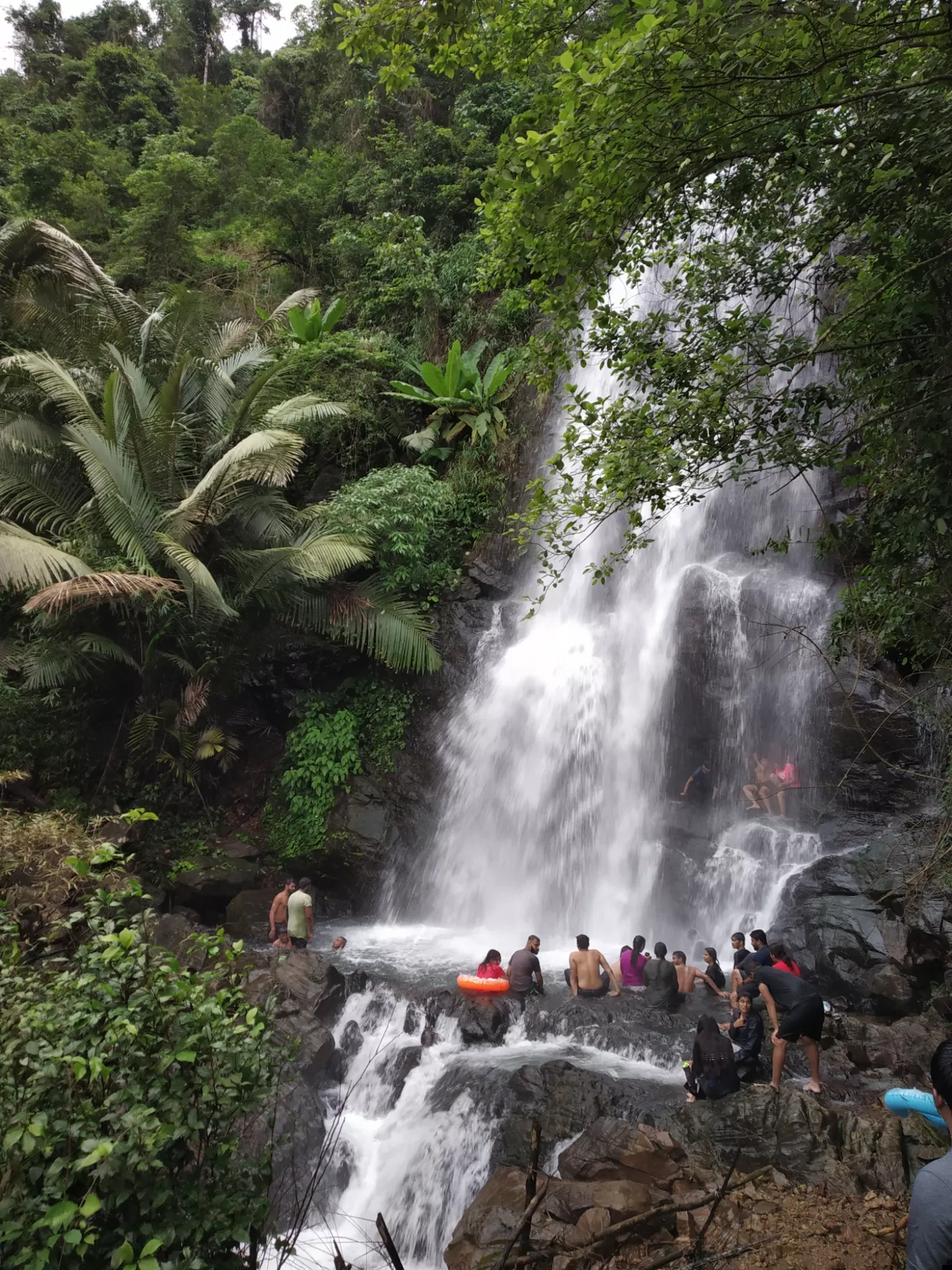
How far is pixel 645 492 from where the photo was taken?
5047 millimetres

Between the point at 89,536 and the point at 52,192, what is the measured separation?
12991 mm

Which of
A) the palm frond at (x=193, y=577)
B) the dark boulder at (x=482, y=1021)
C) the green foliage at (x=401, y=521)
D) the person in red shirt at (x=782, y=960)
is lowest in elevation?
the dark boulder at (x=482, y=1021)

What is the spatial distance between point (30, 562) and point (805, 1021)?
8960 mm

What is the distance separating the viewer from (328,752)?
1150 centimetres

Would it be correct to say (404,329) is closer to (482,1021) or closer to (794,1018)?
(482,1021)

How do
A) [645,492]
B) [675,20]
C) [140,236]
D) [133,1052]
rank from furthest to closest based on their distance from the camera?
[140,236] < [645,492] < [675,20] < [133,1052]

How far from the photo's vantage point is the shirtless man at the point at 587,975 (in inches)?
305

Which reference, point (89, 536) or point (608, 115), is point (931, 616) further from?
point (89, 536)

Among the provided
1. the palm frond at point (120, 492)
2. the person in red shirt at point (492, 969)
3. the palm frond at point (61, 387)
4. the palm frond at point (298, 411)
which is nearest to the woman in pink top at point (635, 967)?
the person in red shirt at point (492, 969)

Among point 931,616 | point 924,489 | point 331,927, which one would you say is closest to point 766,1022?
point 931,616

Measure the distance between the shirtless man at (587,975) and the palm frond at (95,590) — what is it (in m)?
6.14

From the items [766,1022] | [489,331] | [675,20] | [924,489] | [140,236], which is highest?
[140,236]

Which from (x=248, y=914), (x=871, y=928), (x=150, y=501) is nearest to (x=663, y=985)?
(x=871, y=928)

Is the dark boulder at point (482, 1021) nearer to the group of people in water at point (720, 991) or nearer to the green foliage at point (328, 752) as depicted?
the group of people in water at point (720, 991)
